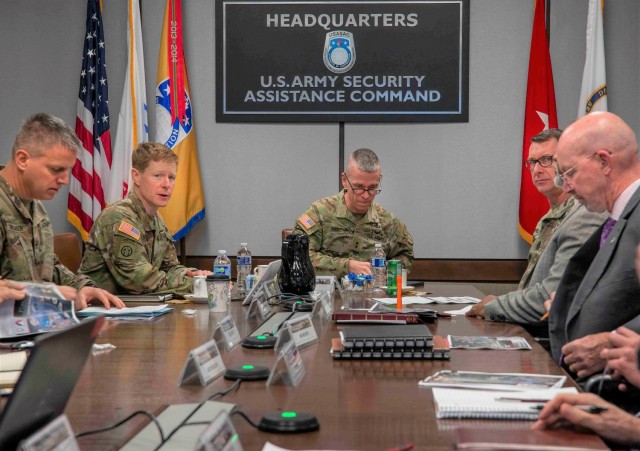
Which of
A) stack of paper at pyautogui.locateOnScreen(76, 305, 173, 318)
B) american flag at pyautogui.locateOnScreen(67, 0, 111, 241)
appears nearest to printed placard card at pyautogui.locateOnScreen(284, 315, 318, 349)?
stack of paper at pyautogui.locateOnScreen(76, 305, 173, 318)

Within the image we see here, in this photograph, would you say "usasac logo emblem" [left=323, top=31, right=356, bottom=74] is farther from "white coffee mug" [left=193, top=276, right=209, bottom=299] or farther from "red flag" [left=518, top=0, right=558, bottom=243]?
"white coffee mug" [left=193, top=276, right=209, bottom=299]

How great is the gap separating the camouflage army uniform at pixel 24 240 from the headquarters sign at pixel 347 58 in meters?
2.45

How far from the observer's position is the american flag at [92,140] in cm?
543

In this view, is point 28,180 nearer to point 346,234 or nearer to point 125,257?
point 125,257

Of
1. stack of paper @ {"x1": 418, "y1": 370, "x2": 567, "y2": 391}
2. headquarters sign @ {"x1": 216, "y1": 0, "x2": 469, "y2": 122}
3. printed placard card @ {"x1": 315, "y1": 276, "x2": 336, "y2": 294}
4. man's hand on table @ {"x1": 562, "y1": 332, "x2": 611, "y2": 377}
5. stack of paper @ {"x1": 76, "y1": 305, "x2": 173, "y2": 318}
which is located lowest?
man's hand on table @ {"x1": 562, "y1": 332, "x2": 611, "y2": 377}

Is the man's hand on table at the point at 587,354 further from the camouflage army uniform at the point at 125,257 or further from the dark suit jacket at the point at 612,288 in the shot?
the camouflage army uniform at the point at 125,257

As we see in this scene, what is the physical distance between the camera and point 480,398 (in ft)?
5.21

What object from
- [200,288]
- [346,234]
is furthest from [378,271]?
[200,288]

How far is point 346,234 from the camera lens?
15.4ft

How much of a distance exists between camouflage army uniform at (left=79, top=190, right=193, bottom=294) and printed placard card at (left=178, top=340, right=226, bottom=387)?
1.88 metres

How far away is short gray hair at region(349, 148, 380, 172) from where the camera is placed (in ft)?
14.9

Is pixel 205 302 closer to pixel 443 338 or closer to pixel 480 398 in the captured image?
pixel 443 338

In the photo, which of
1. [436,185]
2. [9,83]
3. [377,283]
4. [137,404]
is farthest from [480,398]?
[9,83]

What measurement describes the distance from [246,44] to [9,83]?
1.70 meters
